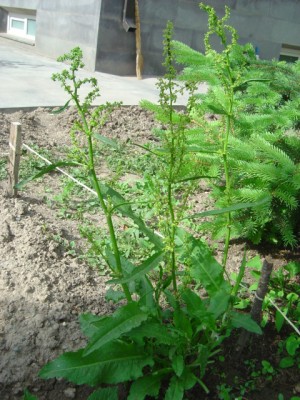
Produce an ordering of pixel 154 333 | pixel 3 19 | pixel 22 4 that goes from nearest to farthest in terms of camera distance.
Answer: pixel 154 333
pixel 22 4
pixel 3 19

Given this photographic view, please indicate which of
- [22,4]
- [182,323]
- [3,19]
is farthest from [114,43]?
[182,323]

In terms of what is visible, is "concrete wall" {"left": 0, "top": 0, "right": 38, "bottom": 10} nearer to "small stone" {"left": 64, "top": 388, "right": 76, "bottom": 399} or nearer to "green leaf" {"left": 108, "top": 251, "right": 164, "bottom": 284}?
"small stone" {"left": 64, "top": 388, "right": 76, "bottom": 399}

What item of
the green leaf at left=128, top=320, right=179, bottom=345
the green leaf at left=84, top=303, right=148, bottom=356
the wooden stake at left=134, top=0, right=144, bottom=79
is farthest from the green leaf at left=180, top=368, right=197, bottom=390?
the wooden stake at left=134, top=0, right=144, bottom=79

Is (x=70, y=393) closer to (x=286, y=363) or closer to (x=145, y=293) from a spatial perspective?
(x=145, y=293)

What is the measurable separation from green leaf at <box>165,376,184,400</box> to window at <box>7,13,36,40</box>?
11.8 m

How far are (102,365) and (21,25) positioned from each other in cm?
1259

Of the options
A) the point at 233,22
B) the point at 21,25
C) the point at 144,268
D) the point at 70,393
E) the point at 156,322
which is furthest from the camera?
the point at 21,25

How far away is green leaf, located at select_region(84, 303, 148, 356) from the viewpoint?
1899mm

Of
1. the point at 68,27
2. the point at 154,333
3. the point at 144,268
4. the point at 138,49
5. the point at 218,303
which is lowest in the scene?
the point at 154,333

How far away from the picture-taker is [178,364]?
7.36ft

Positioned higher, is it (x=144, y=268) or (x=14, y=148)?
(x=144, y=268)

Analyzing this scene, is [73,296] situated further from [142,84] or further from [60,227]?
[142,84]

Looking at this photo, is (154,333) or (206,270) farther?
(206,270)

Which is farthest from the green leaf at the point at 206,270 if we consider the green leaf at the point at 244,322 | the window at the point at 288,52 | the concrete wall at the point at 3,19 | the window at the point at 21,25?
the concrete wall at the point at 3,19
